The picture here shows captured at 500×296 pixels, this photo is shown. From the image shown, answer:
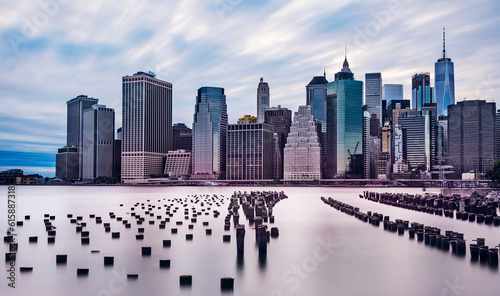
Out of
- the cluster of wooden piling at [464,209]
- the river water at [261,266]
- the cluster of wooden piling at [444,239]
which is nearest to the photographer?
the river water at [261,266]

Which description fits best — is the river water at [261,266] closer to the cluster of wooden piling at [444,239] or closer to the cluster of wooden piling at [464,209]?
the cluster of wooden piling at [444,239]

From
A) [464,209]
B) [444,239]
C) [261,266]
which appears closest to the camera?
[261,266]

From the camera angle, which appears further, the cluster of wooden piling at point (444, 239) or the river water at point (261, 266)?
the cluster of wooden piling at point (444, 239)

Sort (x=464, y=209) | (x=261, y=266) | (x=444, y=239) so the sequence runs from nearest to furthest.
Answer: (x=261, y=266)
(x=444, y=239)
(x=464, y=209)

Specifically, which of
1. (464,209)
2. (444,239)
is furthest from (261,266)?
(464,209)

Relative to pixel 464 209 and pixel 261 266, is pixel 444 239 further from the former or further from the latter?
pixel 464 209

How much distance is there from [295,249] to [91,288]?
1853 centimetres

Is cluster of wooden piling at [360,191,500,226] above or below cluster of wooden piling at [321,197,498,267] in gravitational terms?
below

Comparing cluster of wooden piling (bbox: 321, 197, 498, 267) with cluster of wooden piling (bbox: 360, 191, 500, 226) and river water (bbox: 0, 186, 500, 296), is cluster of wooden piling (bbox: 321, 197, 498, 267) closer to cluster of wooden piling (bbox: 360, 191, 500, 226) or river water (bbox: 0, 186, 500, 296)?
river water (bbox: 0, 186, 500, 296)

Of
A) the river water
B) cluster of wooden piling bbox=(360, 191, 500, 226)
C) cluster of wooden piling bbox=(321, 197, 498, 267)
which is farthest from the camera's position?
cluster of wooden piling bbox=(360, 191, 500, 226)

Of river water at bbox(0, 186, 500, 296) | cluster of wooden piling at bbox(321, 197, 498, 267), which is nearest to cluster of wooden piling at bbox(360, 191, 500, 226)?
river water at bbox(0, 186, 500, 296)

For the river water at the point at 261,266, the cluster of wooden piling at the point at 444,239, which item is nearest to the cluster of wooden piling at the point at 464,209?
the river water at the point at 261,266

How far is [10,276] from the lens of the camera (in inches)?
1230

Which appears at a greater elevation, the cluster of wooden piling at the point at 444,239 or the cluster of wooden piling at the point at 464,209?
the cluster of wooden piling at the point at 444,239
